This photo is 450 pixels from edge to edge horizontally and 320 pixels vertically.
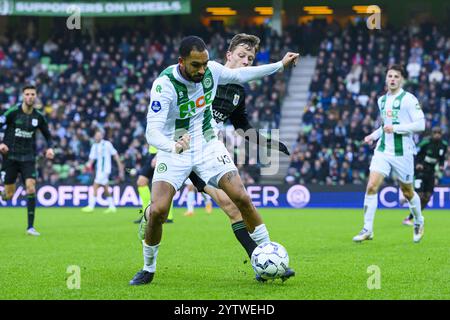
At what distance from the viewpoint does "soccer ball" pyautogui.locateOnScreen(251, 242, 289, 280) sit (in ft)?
25.2

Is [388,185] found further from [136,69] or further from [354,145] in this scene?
[136,69]

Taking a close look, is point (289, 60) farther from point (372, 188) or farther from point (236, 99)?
point (372, 188)

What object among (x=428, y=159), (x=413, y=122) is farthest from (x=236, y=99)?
(x=428, y=159)

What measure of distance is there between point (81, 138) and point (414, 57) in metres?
13.1

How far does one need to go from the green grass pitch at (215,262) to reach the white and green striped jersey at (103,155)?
16.9ft

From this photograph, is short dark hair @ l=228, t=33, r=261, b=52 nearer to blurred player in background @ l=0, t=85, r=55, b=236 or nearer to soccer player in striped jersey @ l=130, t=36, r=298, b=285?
soccer player in striped jersey @ l=130, t=36, r=298, b=285

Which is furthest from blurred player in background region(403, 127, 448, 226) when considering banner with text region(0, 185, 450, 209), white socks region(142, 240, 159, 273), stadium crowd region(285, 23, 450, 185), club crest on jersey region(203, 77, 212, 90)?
white socks region(142, 240, 159, 273)

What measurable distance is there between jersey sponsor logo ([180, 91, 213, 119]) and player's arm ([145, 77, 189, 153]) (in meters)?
0.20

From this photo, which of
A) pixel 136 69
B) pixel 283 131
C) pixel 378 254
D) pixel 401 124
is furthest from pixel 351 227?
pixel 136 69

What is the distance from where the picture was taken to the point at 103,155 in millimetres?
23156

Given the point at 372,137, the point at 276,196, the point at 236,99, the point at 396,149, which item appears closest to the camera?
the point at 236,99

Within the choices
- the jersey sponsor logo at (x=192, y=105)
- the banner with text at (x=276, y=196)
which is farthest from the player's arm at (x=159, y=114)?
the banner with text at (x=276, y=196)

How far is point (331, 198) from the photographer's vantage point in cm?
2527

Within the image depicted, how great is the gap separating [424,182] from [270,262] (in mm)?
12047
